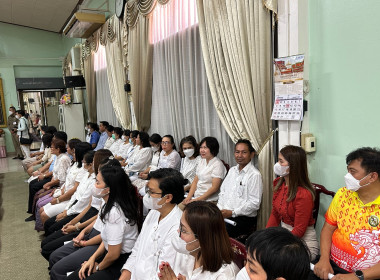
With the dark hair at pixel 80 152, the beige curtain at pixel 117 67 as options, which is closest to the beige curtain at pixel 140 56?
the beige curtain at pixel 117 67

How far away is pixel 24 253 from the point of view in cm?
321

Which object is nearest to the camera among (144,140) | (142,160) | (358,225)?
(358,225)

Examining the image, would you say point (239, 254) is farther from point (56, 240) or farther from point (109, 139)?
point (109, 139)

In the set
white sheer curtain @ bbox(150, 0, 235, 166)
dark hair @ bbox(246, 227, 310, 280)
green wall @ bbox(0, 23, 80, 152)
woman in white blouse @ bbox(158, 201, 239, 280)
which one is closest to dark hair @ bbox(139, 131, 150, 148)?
white sheer curtain @ bbox(150, 0, 235, 166)

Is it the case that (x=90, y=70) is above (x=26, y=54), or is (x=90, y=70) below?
below

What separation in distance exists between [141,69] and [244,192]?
2.99 metres

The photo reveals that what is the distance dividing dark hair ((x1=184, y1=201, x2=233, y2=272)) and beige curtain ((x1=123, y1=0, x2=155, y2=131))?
3.52m

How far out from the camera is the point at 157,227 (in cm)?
182

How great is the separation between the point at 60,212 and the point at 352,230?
2.91m

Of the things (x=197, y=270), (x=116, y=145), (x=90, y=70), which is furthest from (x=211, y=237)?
(x=90, y=70)

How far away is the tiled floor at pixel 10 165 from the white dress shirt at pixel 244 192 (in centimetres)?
676

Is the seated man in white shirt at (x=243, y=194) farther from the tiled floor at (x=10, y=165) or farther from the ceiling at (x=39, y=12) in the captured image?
the ceiling at (x=39, y=12)

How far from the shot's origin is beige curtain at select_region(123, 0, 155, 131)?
4395 mm

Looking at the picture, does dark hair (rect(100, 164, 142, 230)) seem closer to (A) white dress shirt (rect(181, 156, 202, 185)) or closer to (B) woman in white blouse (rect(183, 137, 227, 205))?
(B) woman in white blouse (rect(183, 137, 227, 205))
